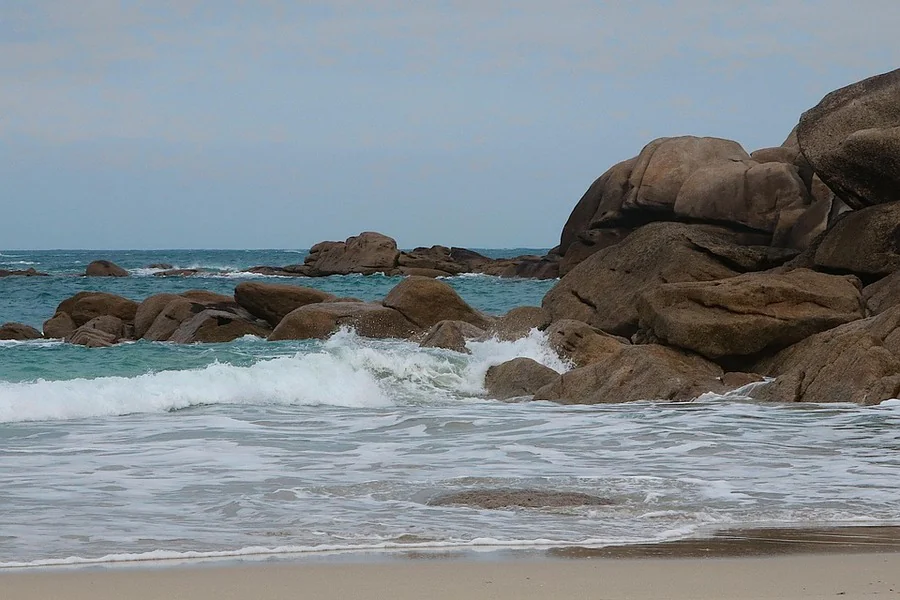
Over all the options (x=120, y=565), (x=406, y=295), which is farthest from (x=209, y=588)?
(x=406, y=295)

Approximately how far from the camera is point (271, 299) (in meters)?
23.0

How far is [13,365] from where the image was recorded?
1789 cm

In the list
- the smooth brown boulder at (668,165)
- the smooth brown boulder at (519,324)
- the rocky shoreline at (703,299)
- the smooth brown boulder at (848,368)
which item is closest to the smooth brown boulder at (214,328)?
the rocky shoreline at (703,299)

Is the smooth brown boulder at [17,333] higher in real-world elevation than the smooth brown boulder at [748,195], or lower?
lower

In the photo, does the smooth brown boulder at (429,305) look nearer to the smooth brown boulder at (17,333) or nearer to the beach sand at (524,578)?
the smooth brown boulder at (17,333)

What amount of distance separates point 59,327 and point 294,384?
10639 mm

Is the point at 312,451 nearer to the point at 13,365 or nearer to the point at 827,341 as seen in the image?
the point at 827,341

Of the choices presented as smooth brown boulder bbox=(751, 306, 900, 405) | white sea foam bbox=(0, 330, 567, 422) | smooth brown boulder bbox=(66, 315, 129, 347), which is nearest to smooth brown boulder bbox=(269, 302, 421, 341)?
white sea foam bbox=(0, 330, 567, 422)

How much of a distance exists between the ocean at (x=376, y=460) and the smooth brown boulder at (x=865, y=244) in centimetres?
386

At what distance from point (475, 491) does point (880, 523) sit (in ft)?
8.77

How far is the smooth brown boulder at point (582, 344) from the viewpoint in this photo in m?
15.9

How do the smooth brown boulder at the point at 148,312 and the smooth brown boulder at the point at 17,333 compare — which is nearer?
the smooth brown boulder at the point at 148,312

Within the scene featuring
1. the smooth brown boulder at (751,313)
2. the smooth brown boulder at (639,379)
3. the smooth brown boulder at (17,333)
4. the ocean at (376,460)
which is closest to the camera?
the ocean at (376,460)

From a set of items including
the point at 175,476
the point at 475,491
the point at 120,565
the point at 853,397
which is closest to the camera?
the point at 120,565
